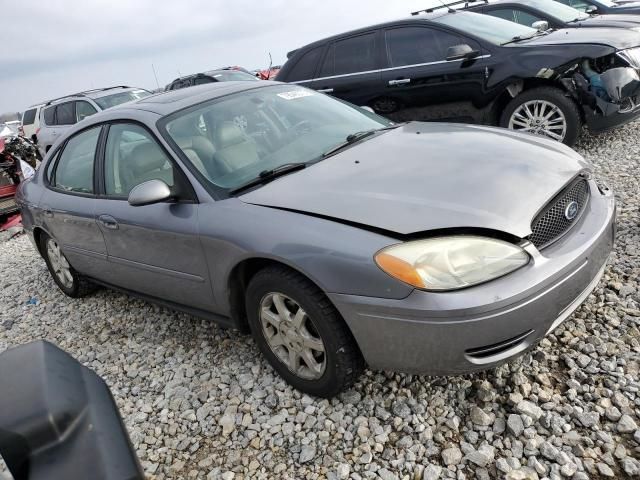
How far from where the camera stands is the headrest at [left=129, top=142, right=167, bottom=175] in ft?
9.32

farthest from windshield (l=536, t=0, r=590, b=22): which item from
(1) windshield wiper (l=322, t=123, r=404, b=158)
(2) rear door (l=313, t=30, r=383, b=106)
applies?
(1) windshield wiper (l=322, t=123, r=404, b=158)

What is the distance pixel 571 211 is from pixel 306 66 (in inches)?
199

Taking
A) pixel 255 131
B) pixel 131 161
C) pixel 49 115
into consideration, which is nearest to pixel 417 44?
Result: pixel 255 131

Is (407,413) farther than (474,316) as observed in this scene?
Yes

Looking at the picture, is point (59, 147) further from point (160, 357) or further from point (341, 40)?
point (341, 40)

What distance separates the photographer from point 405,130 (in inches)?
121

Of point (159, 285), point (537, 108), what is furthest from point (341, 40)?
point (159, 285)

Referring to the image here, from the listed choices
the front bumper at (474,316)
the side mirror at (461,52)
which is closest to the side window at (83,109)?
the side mirror at (461,52)

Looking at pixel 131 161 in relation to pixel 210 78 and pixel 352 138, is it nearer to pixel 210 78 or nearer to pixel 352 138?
pixel 352 138

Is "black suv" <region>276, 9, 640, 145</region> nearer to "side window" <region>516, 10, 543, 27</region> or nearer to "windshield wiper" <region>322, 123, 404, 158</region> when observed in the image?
"side window" <region>516, 10, 543, 27</region>

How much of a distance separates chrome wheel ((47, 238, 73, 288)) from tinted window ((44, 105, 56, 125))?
885 cm

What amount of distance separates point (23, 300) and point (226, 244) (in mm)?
3275

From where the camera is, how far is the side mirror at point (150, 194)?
250cm

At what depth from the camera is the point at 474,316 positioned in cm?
183
